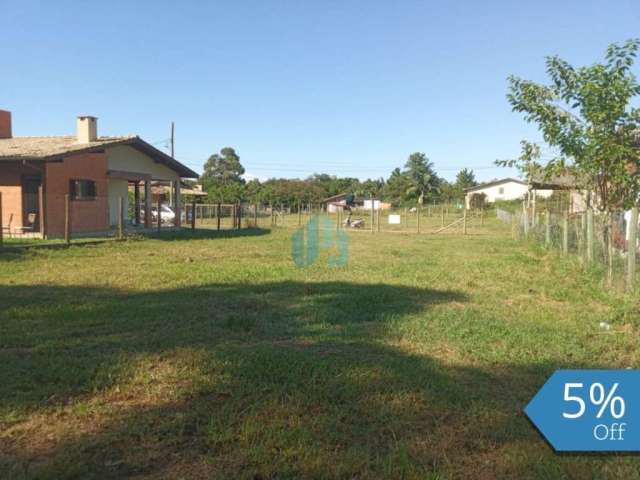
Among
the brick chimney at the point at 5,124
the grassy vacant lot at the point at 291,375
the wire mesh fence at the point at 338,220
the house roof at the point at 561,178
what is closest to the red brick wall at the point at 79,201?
the wire mesh fence at the point at 338,220

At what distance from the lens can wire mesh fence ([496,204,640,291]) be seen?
7.76 meters

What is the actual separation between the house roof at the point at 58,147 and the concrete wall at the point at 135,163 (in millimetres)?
258

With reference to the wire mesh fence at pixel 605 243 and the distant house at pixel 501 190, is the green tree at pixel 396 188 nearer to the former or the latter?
the distant house at pixel 501 190

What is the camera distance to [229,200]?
6150 centimetres

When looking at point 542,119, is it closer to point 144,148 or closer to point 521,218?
point 521,218

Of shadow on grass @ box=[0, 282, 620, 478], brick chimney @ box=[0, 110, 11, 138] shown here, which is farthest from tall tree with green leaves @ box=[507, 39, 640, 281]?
brick chimney @ box=[0, 110, 11, 138]

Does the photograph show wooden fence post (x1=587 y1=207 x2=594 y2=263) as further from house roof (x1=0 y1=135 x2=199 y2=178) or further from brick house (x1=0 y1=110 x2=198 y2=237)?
house roof (x1=0 y1=135 x2=199 y2=178)

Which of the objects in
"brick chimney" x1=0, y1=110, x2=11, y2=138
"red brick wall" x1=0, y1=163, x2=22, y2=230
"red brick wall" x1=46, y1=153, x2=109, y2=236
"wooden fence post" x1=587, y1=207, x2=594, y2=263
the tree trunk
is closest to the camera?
the tree trunk

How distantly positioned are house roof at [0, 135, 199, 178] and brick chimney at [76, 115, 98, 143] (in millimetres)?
276

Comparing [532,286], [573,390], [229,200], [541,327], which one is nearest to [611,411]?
[573,390]

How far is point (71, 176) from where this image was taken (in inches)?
784

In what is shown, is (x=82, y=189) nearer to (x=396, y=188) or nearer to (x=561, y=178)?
(x=561, y=178)

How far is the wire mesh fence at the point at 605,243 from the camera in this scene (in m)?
7.76

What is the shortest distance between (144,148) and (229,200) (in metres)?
37.7
